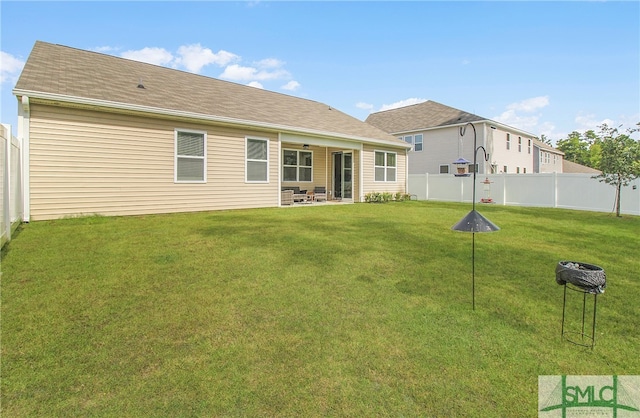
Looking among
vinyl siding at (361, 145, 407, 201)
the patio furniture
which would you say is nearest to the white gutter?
vinyl siding at (361, 145, 407, 201)

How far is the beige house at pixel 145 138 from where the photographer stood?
768 cm

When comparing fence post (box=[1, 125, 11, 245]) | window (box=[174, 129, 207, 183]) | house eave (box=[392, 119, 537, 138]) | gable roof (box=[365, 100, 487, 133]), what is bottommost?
fence post (box=[1, 125, 11, 245])

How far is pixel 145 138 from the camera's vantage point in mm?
9125

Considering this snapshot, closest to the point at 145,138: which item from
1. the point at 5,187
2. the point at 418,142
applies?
the point at 5,187

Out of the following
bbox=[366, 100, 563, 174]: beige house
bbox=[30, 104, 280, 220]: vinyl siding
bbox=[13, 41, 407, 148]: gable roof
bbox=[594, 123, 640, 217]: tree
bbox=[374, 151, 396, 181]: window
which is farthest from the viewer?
bbox=[366, 100, 563, 174]: beige house

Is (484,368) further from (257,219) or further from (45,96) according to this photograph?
(45,96)

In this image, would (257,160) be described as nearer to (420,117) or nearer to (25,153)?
(25,153)

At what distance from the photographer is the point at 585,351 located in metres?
2.49

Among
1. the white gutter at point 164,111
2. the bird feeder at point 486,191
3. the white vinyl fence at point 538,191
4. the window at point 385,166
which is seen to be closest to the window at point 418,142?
the white vinyl fence at point 538,191

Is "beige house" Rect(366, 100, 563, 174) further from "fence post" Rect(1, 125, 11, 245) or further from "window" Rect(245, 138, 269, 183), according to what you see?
"fence post" Rect(1, 125, 11, 245)

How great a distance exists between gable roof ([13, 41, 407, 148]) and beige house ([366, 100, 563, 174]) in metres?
8.26

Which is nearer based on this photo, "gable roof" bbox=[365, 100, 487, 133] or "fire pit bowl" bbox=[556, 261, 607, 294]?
"fire pit bowl" bbox=[556, 261, 607, 294]

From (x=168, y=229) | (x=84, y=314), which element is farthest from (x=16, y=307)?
(x=168, y=229)

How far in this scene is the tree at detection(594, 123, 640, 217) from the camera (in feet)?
35.0
